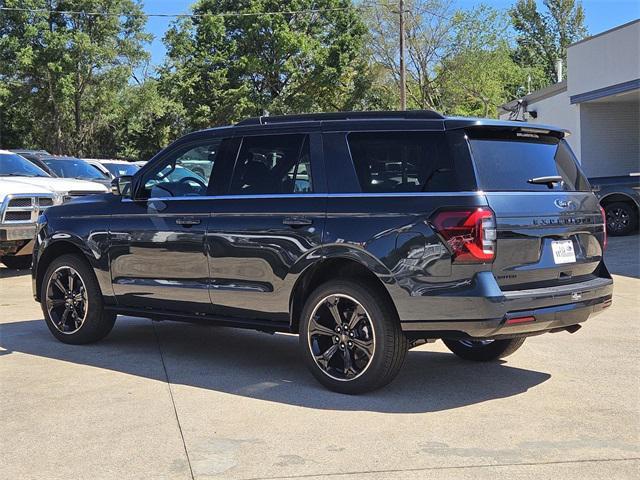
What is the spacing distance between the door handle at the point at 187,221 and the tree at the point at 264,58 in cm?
3552

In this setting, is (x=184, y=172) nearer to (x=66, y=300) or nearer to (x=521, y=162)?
(x=66, y=300)

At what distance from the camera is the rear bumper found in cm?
475

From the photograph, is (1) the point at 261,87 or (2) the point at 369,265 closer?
(2) the point at 369,265

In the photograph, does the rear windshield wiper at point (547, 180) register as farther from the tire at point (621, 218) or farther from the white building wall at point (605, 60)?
the white building wall at point (605, 60)

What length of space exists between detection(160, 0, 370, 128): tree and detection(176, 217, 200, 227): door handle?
3552 centimetres

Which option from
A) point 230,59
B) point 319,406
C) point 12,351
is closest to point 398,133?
point 319,406

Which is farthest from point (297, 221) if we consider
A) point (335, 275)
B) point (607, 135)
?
point (607, 135)

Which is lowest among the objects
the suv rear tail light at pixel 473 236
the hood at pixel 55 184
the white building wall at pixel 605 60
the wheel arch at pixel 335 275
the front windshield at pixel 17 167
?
the wheel arch at pixel 335 275

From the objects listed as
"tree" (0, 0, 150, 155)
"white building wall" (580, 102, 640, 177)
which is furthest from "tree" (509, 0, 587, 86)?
"white building wall" (580, 102, 640, 177)

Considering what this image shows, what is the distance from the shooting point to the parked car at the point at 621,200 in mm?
16344

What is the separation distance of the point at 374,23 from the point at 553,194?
4006cm

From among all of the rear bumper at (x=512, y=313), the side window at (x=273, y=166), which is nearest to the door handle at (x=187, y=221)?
the side window at (x=273, y=166)

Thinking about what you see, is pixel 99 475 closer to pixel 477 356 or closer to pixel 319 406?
pixel 319 406

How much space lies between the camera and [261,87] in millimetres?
43438
